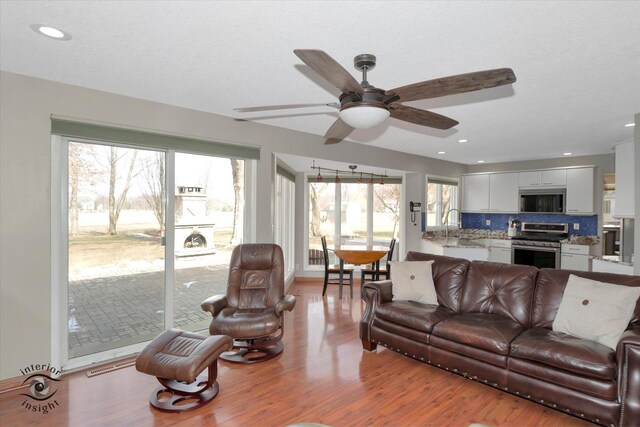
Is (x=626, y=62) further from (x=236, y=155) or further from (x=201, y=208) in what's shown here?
(x=201, y=208)

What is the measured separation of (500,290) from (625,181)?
2.28m

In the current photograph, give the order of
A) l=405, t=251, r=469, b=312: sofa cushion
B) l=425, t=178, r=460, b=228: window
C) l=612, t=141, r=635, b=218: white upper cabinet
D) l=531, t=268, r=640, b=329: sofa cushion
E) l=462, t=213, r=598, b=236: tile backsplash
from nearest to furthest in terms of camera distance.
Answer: l=531, t=268, r=640, b=329: sofa cushion
l=405, t=251, r=469, b=312: sofa cushion
l=612, t=141, r=635, b=218: white upper cabinet
l=462, t=213, r=598, b=236: tile backsplash
l=425, t=178, r=460, b=228: window

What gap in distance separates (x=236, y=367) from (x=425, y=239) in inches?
181

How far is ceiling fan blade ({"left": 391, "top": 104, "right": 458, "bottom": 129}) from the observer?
216 cm

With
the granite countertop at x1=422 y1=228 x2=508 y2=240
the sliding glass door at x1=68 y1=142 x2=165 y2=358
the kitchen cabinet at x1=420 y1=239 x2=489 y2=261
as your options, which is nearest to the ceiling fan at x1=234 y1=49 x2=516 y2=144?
the sliding glass door at x1=68 y1=142 x2=165 y2=358

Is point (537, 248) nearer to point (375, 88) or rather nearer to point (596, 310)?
point (596, 310)

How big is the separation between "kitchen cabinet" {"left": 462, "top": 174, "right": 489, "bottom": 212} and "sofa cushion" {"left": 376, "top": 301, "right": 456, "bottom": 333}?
4.47 meters

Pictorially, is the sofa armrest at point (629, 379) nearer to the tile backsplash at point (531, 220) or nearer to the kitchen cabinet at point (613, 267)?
the kitchen cabinet at point (613, 267)

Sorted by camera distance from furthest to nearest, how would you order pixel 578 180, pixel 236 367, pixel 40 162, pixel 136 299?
pixel 578 180
pixel 136 299
pixel 236 367
pixel 40 162

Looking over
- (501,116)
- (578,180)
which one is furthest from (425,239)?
(501,116)

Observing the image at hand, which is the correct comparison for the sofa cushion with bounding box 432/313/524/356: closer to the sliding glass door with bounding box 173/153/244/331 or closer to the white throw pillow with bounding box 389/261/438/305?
the white throw pillow with bounding box 389/261/438/305

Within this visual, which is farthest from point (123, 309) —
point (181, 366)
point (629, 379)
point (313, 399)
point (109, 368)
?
point (629, 379)

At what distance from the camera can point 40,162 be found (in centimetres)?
277

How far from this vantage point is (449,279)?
11.5 feet
